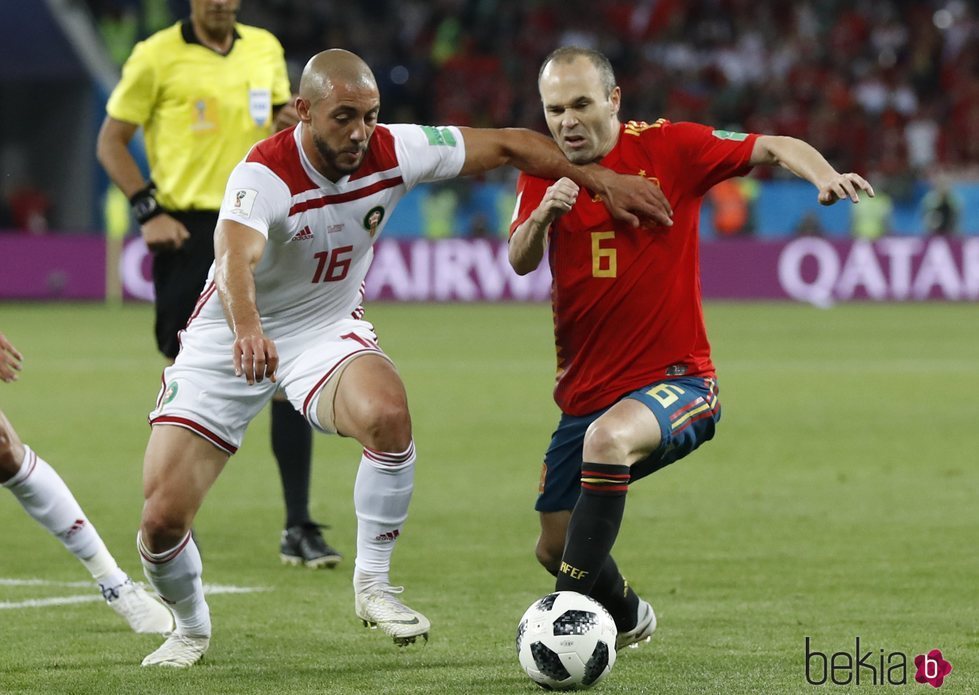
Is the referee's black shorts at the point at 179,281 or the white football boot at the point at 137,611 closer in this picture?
the white football boot at the point at 137,611

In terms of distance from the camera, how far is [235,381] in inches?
228

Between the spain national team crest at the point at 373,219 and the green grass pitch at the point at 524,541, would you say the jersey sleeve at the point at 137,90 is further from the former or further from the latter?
the spain national team crest at the point at 373,219

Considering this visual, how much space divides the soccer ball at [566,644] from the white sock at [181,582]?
44.7 inches

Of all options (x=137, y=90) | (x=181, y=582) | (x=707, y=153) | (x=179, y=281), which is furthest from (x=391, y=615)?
(x=137, y=90)

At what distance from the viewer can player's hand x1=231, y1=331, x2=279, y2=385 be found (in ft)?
16.5

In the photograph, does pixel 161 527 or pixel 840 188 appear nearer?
pixel 840 188

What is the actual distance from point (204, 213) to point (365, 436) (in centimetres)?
252

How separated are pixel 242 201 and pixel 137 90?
2.51 metres

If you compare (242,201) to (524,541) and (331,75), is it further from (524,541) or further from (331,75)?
(524,541)

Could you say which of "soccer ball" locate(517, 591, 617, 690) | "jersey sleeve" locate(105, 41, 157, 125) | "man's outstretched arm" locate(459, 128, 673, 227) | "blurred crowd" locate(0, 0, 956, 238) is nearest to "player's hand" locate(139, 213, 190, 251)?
"jersey sleeve" locate(105, 41, 157, 125)

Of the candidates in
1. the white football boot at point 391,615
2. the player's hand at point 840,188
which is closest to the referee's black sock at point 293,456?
the white football boot at point 391,615

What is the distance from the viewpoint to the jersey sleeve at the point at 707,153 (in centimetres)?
579

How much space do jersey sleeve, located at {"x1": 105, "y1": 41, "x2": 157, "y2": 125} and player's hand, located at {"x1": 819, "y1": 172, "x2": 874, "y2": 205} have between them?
3.47 meters

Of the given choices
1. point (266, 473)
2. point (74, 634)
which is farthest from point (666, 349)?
point (266, 473)
